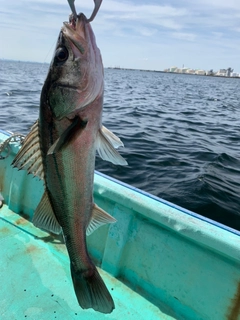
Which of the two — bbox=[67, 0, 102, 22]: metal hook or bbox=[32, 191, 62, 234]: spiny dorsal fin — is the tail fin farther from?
bbox=[67, 0, 102, 22]: metal hook

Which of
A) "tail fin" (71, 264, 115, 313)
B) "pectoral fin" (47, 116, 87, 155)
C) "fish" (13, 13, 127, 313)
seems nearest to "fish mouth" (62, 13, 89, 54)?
"fish" (13, 13, 127, 313)

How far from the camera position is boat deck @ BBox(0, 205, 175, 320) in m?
2.75

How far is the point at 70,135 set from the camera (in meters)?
1.70

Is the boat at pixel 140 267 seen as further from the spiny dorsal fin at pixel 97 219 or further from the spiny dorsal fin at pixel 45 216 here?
the spiny dorsal fin at pixel 45 216

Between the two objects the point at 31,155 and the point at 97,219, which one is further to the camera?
the point at 97,219

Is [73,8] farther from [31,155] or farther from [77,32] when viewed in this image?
[31,155]

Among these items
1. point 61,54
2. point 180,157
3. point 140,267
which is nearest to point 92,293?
point 140,267

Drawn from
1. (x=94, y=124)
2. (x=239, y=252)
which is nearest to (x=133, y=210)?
(x=239, y=252)

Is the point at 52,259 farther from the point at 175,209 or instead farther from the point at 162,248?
the point at 175,209

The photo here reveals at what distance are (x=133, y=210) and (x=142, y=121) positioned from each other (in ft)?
37.7

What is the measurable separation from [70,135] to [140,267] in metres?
1.94

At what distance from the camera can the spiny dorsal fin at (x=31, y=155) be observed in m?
1.85

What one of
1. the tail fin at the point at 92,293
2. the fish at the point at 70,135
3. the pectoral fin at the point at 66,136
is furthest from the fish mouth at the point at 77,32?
the tail fin at the point at 92,293

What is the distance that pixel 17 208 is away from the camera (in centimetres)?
427
